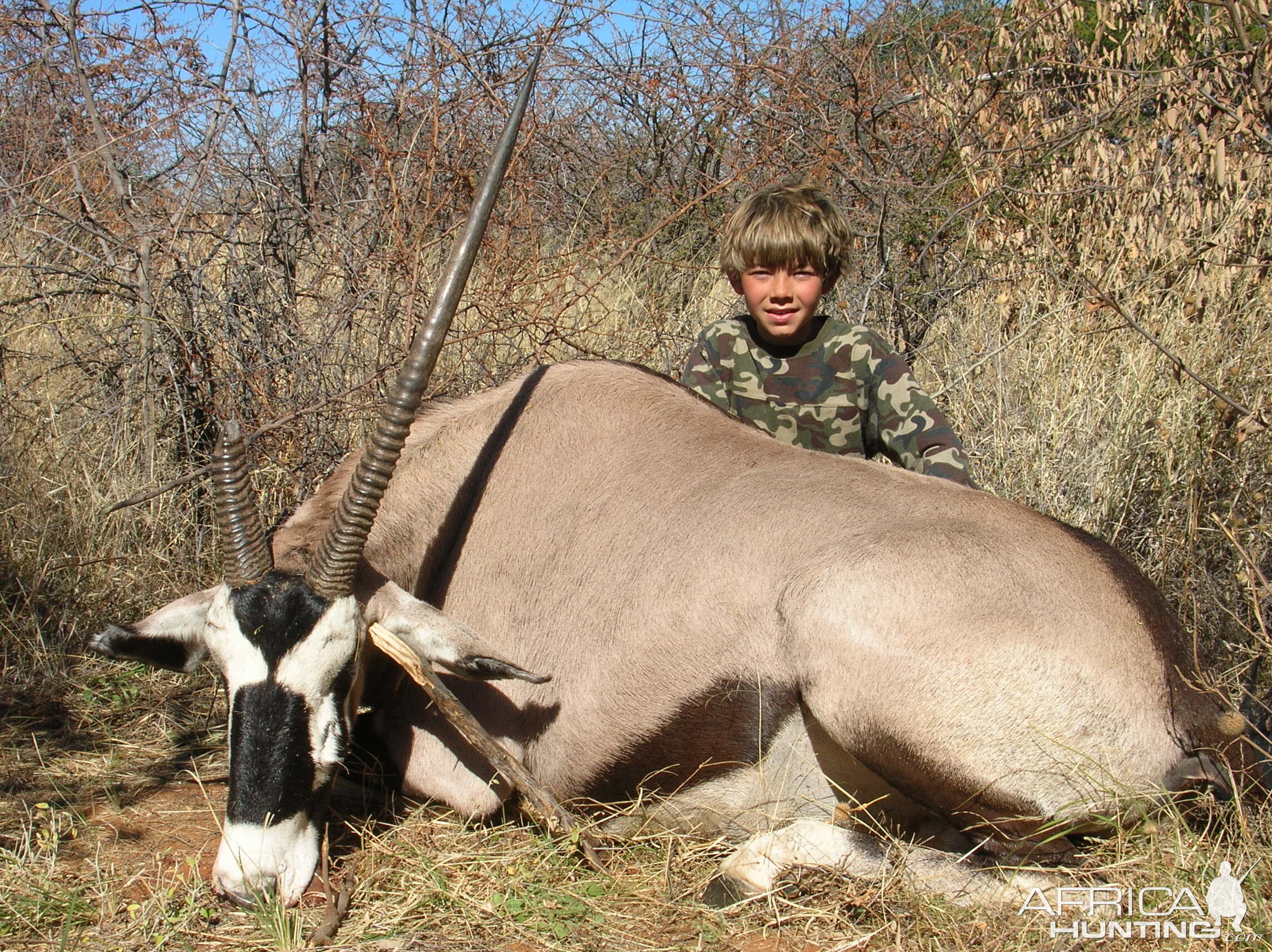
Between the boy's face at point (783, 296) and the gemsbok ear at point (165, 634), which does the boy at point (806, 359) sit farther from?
the gemsbok ear at point (165, 634)

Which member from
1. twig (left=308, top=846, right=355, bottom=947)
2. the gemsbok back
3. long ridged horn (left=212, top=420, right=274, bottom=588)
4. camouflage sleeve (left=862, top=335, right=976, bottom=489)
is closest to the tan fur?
the gemsbok back

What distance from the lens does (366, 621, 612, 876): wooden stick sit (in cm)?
325

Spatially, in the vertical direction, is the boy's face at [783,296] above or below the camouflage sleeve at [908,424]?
above

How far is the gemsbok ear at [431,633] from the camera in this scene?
3.30 metres

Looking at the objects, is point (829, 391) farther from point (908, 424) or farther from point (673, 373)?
point (673, 373)

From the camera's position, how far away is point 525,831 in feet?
11.8

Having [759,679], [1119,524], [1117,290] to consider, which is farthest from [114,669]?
[1117,290]

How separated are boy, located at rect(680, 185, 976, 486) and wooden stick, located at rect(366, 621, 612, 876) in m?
1.64

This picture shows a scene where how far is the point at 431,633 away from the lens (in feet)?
10.9

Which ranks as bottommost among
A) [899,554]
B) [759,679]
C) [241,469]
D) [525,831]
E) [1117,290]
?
[525,831]

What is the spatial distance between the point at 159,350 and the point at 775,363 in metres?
3.02

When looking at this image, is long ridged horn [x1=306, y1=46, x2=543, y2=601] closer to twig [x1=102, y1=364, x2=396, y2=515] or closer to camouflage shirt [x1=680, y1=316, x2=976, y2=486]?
camouflage shirt [x1=680, y1=316, x2=976, y2=486]

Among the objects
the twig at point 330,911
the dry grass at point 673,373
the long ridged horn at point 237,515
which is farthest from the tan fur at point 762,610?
the twig at point 330,911

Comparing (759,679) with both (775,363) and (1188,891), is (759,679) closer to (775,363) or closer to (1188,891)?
(1188,891)
